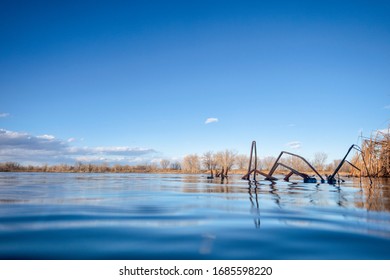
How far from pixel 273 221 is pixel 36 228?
2530 millimetres

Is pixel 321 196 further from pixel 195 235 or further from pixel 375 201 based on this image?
pixel 195 235

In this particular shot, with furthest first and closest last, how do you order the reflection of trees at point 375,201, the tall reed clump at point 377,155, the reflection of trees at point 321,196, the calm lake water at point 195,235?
the tall reed clump at point 377,155
the reflection of trees at point 321,196
the reflection of trees at point 375,201
the calm lake water at point 195,235

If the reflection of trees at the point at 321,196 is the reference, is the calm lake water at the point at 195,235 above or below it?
above

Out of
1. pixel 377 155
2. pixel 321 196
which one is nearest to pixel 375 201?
pixel 321 196

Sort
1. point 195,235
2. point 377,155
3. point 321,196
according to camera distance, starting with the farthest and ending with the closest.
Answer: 1. point 377,155
2. point 321,196
3. point 195,235

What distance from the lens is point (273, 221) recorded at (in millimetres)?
3213

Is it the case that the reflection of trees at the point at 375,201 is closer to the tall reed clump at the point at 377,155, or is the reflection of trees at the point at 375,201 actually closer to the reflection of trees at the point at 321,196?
the reflection of trees at the point at 321,196

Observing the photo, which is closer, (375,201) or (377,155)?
(375,201)

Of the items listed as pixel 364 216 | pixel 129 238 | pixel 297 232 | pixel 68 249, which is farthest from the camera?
pixel 364 216

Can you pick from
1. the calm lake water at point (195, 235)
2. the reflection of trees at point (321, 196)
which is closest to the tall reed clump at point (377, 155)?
the reflection of trees at point (321, 196)

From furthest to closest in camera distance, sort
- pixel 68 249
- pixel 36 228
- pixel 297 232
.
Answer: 1. pixel 36 228
2. pixel 297 232
3. pixel 68 249

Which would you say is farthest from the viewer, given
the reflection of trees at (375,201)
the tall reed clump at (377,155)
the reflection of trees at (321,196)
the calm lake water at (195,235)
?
the tall reed clump at (377,155)
